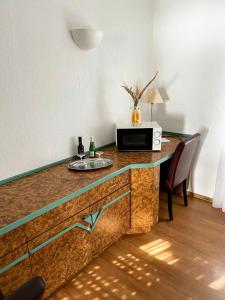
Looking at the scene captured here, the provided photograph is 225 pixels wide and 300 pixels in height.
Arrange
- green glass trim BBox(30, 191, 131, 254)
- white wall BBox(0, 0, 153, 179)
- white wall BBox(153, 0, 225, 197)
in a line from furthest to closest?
white wall BBox(153, 0, 225, 197) → white wall BBox(0, 0, 153, 179) → green glass trim BBox(30, 191, 131, 254)

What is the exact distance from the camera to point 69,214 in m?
1.59

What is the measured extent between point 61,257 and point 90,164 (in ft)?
2.48

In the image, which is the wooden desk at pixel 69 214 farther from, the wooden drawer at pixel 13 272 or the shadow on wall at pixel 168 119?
the shadow on wall at pixel 168 119

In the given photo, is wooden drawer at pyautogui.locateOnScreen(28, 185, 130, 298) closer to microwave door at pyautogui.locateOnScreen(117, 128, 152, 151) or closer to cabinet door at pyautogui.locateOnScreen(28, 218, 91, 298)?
cabinet door at pyautogui.locateOnScreen(28, 218, 91, 298)

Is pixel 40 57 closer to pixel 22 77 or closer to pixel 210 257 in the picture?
pixel 22 77

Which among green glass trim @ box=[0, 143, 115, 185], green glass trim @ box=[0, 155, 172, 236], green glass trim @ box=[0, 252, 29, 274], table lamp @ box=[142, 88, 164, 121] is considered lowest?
green glass trim @ box=[0, 252, 29, 274]

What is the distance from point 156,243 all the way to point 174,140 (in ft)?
3.56

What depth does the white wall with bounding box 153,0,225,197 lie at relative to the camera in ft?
7.71

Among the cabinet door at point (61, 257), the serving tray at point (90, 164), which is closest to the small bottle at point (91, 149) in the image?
the serving tray at point (90, 164)

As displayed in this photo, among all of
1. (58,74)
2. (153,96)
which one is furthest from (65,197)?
(153,96)

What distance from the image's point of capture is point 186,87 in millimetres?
2635

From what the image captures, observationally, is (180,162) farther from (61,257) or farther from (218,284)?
(61,257)

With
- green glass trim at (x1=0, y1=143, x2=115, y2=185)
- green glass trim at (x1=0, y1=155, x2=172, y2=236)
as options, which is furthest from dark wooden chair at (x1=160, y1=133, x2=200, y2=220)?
green glass trim at (x1=0, y1=143, x2=115, y2=185)

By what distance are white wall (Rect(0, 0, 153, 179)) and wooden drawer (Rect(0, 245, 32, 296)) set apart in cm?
60
